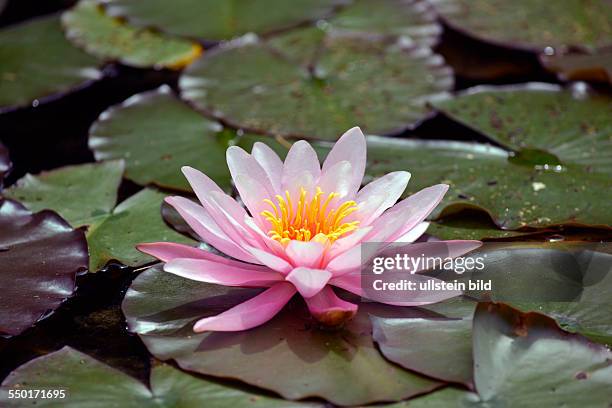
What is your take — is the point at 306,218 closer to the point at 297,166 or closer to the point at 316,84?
the point at 297,166

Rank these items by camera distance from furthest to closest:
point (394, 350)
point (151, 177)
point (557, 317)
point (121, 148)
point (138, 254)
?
point (121, 148) < point (151, 177) < point (138, 254) < point (557, 317) < point (394, 350)

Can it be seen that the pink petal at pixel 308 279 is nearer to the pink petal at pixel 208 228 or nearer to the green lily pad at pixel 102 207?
the pink petal at pixel 208 228

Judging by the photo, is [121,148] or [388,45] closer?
[121,148]

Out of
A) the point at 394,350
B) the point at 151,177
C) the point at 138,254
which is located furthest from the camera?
the point at 151,177

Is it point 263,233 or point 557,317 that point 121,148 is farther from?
point 557,317

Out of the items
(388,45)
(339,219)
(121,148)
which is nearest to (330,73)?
(388,45)
